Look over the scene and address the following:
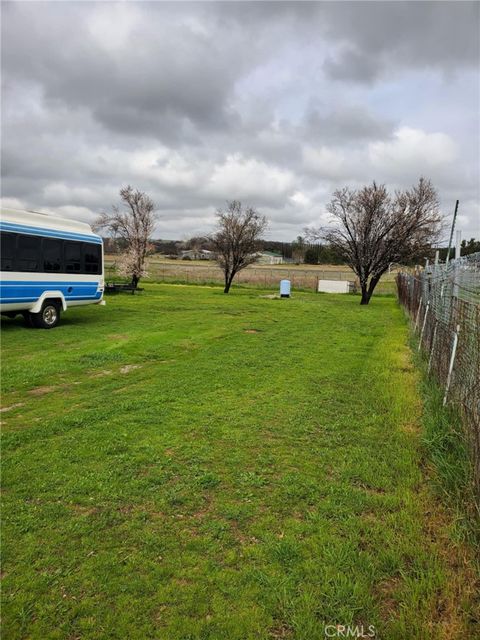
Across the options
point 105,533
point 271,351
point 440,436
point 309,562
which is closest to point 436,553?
point 309,562

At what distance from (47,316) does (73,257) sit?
1791 millimetres

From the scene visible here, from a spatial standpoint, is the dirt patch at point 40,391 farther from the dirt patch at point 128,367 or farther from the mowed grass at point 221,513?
the dirt patch at point 128,367

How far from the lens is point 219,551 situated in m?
2.74

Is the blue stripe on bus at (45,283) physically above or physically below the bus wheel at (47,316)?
above

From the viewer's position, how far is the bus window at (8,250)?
10.1 m

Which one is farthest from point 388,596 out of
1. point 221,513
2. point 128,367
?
point 128,367

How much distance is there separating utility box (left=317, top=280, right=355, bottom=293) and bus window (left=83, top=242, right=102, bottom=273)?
90.0ft

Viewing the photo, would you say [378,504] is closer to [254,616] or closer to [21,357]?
[254,616]

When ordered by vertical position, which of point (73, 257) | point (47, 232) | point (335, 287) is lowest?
point (335, 287)

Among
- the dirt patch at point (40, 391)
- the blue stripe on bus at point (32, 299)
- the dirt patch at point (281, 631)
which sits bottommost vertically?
the dirt patch at point (40, 391)

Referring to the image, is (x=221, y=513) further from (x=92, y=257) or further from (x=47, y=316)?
(x=92, y=257)

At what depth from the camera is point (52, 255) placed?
37.5 feet

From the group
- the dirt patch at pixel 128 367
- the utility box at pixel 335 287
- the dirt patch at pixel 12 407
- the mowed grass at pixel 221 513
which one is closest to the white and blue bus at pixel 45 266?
the mowed grass at pixel 221 513

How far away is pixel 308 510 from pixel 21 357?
683 cm
